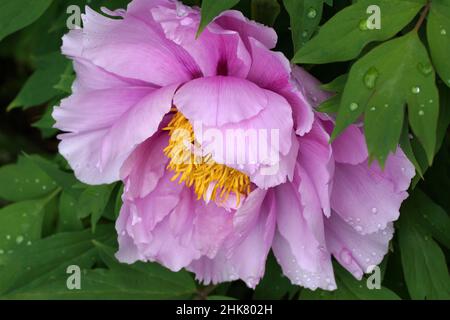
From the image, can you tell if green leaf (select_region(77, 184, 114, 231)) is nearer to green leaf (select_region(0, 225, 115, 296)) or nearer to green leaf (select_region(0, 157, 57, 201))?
green leaf (select_region(0, 225, 115, 296))

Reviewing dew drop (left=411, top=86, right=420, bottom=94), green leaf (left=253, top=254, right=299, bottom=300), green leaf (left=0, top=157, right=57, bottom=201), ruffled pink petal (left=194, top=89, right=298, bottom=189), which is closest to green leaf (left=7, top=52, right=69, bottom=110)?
green leaf (left=0, top=157, right=57, bottom=201)

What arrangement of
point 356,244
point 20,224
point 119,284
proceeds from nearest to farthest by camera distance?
point 356,244 < point 119,284 < point 20,224

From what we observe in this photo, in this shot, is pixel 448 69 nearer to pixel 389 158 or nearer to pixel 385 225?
pixel 389 158

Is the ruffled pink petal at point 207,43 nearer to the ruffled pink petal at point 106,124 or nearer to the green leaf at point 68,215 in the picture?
the ruffled pink petal at point 106,124

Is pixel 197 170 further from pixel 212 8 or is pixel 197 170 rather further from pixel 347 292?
pixel 347 292

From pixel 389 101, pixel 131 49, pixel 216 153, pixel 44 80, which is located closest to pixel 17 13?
pixel 131 49
